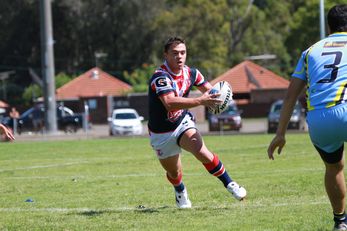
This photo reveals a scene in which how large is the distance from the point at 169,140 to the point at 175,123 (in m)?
0.22

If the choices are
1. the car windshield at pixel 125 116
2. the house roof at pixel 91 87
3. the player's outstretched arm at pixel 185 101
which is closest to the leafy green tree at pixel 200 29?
the house roof at pixel 91 87

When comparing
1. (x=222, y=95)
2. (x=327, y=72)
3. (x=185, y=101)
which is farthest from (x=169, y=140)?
(x=327, y=72)

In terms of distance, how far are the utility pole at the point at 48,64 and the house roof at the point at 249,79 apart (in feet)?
113

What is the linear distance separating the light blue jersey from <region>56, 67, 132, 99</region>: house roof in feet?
233

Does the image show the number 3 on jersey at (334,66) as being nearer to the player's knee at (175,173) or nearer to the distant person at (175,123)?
the distant person at (175,123)

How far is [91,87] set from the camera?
8075 cm

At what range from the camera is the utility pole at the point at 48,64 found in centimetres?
4712

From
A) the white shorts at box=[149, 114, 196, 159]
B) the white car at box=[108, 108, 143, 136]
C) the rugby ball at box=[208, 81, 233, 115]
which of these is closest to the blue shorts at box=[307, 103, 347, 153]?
the rugby ball at box=[208, 81, 233, 115]

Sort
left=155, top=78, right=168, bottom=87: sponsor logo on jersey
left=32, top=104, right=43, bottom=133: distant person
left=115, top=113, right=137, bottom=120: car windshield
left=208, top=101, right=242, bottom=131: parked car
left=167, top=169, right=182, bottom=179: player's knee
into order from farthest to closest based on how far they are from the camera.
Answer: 1. left=32, top=104, right=43, bottom=133: distant person
2. left=115, top=113, right=137, bottom=120: car windshield
3. left=208, top=101, right=242, bottom=131: parked car
4. left=167, top=169, right=182, bottom=179: player's knee
5. left=155, top=78, right=168, bottom=87: sponsor logo on jersey

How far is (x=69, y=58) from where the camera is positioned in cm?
9038

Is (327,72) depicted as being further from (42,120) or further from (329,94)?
(42,120)

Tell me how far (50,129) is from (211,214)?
39.8 m

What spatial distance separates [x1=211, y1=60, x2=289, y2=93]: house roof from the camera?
81.1 metres

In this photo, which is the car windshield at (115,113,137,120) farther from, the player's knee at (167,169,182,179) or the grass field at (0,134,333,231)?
the player's knee at (167,169,182,179)
